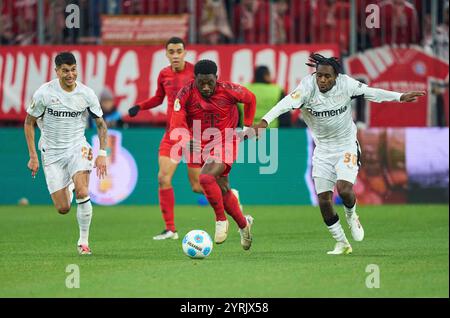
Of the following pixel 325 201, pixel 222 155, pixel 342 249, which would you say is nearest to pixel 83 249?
pixel 222 155

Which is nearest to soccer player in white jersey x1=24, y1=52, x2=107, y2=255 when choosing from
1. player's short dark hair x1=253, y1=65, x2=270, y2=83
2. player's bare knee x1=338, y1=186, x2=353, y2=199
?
player's bare knee x1=338, y1=186, x2=353, y2=199

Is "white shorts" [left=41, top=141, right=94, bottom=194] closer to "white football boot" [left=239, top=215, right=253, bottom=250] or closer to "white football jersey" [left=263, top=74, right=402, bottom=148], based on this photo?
"white football boot" [left=239, top=215, right=253, bottom=250]

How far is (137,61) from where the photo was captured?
21594mm

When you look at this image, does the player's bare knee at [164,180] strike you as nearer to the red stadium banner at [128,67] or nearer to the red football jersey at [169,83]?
the red football jersey at [169,83]

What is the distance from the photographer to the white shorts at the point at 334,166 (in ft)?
42.7

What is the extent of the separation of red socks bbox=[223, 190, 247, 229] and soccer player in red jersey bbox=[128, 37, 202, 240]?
222cm

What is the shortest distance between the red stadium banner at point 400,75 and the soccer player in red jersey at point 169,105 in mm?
5681

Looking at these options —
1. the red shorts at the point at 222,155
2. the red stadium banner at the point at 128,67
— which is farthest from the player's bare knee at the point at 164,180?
the red stadium banner at the point at 128,67

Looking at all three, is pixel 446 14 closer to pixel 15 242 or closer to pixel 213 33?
pixel 213 33

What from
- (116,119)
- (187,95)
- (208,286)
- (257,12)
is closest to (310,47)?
(257,12)

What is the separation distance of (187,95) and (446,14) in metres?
Answer: 8.90

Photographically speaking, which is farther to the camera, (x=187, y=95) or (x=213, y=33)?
(x=213, y=33)

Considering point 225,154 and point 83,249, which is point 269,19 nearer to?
point 225,154

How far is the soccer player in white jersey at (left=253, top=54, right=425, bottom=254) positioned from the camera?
12766 millimetres
